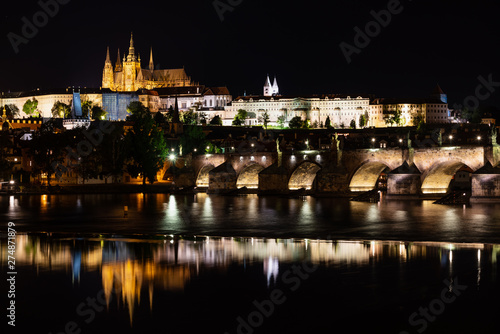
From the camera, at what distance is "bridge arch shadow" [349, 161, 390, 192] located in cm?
5312

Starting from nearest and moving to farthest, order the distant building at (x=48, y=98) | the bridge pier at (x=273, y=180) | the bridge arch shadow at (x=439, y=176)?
the bridge arch shadow at (x=439, y=176)
the bridge pier at (x=273, y=180)
the distant building at (x=48, y=98)

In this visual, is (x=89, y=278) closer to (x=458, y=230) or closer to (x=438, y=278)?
(x=438, y=278)

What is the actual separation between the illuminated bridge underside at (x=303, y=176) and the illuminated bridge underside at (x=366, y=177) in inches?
186

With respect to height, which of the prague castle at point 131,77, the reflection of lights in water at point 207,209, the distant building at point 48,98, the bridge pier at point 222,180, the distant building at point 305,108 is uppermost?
the prague castle at point 131,77

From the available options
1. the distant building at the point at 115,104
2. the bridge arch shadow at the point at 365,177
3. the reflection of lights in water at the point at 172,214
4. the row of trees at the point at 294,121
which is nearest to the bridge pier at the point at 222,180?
the reflection of lights in water at the point at 172,214

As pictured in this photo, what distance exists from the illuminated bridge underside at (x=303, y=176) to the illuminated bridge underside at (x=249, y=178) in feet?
14.9

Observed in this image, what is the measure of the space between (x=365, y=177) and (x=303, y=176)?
6.86 metres

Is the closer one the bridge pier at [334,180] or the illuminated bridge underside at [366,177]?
the bridge pier at [334,180]

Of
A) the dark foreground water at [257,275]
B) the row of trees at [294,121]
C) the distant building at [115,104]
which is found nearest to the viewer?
the dark foreground water at [257,275]

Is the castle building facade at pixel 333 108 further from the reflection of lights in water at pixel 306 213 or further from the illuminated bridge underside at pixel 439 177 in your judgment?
the reflection of lights in water at pixel 306 213

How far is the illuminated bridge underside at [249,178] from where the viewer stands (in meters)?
62.7

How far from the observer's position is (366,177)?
178 feet

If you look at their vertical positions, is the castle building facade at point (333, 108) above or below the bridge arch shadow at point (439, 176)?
above

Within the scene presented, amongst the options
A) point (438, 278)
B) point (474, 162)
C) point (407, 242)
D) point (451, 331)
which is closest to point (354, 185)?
point (474, 162)
